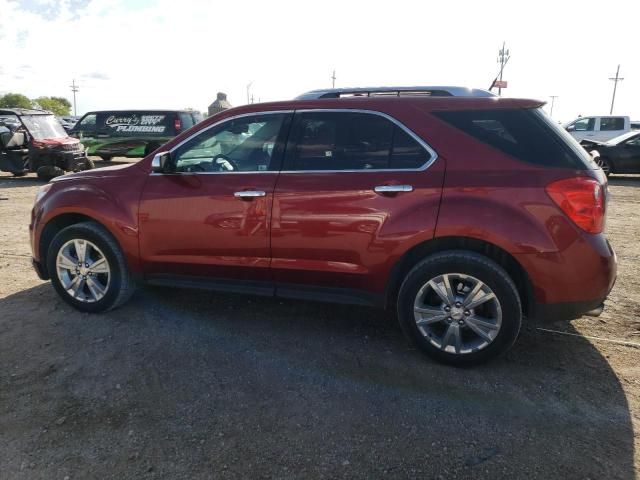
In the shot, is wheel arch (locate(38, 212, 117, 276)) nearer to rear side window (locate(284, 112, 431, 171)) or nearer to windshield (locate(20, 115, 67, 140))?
rear side window (locate(284, 112, 431, 171))

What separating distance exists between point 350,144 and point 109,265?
7.29 ft

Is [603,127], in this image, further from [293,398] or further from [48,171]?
[293,398]

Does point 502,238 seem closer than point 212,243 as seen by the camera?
Yes

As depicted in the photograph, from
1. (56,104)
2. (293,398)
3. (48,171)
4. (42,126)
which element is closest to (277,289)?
(293,398)

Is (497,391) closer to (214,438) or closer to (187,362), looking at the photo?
(214,438)

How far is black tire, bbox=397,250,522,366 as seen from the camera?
2.98m

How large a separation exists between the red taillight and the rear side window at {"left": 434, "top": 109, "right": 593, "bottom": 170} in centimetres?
11

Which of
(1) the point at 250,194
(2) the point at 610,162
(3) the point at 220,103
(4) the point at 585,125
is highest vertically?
(3) the point at 220,103

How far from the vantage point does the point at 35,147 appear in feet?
40.9

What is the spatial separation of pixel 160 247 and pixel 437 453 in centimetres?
253

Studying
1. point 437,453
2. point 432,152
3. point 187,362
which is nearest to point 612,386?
point 437,453

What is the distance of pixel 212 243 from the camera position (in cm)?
363

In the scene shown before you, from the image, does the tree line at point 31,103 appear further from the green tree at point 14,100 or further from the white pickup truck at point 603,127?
the white pickup truck at point 603,127

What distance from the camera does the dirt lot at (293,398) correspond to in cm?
232
